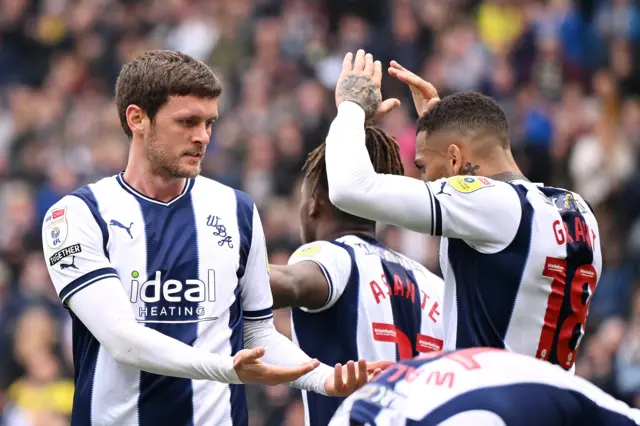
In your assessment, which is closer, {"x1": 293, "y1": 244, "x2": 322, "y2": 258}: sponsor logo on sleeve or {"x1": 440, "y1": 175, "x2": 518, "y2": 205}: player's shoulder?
{"x1": 440, "y1": 175, "x2": 518, "y2": 205}: player's shoulder

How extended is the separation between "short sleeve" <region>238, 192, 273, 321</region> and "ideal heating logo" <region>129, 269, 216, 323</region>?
0.88 feet

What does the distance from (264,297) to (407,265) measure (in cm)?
111

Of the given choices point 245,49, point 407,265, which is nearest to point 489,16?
point 245,49

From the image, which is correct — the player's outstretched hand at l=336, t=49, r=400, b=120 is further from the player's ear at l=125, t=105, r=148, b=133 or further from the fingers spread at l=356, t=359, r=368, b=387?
the fingers spread at l=356, t=359, r=368, b=387

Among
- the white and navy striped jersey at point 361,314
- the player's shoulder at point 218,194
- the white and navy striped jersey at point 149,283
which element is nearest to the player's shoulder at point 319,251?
the white and navy striped jersey at point 361,314

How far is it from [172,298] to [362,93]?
1.38m

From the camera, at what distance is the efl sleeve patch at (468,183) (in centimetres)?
545

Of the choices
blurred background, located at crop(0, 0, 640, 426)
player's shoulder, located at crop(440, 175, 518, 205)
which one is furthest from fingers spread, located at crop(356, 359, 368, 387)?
blurred background, located at crop(0, 0, 640, 426)

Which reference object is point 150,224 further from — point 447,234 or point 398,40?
point 398,40

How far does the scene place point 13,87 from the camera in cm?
1795

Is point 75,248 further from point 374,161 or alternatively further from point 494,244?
point 374,161

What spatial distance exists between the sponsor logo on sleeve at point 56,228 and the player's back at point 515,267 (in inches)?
63.9

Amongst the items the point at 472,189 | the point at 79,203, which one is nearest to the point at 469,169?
the point at 472,189

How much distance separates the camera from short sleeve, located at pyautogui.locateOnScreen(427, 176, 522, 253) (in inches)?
212
